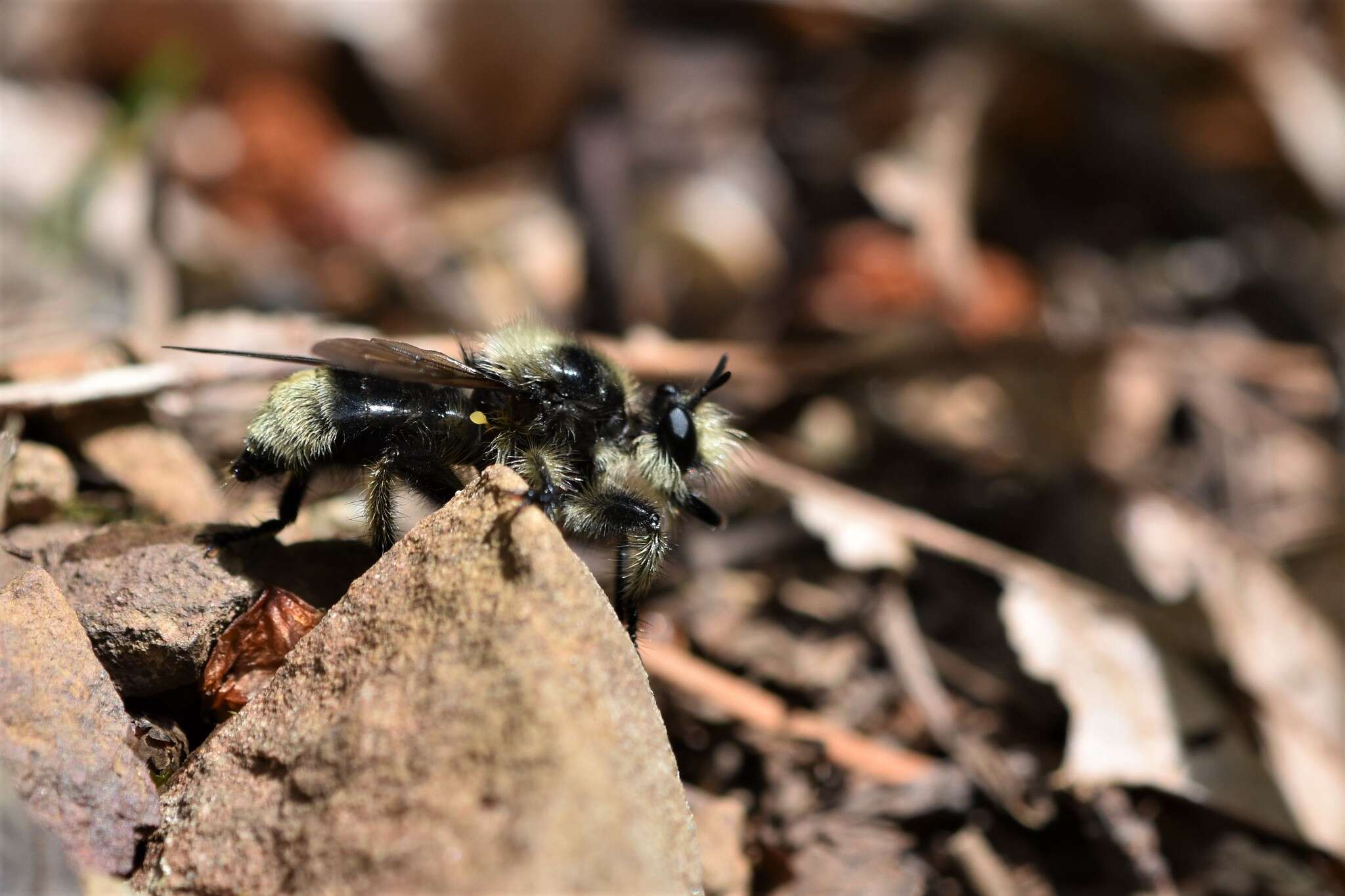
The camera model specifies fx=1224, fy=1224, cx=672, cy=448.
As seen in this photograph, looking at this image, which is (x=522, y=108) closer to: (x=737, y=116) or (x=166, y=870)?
(x=737, y=116)

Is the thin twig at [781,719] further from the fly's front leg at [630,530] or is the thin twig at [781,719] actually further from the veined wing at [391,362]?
the veined wing at [391,362]

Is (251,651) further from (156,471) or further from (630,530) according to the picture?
(156,471)

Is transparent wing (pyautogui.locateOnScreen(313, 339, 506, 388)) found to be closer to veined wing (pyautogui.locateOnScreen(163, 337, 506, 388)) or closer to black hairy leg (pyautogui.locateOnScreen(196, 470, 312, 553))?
veined wing (pyautogui.locateOnScreen(163, 337, 506, 388))

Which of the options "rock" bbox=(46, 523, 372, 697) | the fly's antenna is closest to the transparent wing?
"rock" bbox=(46, 523, 372, 697)

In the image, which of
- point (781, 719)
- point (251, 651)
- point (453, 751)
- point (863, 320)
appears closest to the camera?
point (453, 751)

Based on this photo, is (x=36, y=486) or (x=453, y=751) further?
(x=36, y=486)

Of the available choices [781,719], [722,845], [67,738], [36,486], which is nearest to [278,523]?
[36,486]
